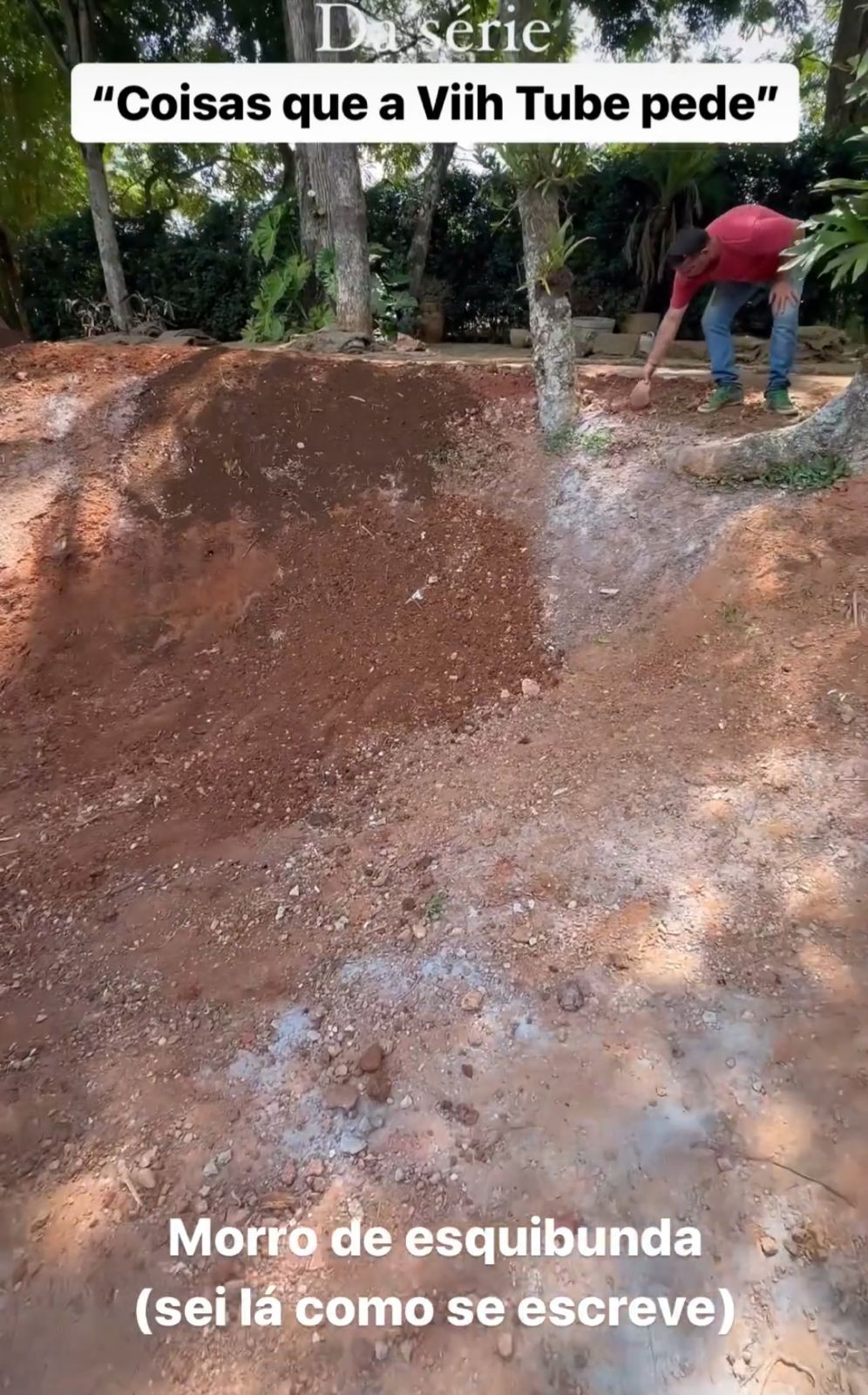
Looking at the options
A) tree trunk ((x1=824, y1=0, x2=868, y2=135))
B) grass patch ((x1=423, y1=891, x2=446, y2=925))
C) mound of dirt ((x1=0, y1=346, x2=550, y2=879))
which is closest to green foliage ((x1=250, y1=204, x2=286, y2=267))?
mound of dirt ((x1=0, y1=346, x2=550, y2=879))

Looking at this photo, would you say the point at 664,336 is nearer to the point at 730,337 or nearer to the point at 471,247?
the point at 730,337

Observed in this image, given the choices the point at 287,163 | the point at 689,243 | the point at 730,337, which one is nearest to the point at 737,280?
the point at 730,337

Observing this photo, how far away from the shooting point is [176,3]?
1173 cm

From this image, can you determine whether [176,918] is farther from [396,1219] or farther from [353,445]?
[353,445]

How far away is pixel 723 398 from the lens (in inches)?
191

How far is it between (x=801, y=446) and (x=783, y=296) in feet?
3.40

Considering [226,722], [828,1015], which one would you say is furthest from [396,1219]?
[226,722]

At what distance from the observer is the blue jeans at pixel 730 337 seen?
455cm

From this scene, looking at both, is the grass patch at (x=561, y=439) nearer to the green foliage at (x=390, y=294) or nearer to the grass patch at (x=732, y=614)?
the grass patch at (x=732, y=614)

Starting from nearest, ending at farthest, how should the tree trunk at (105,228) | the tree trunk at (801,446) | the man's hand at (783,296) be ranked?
the tree trunk at (801,446)
the man's hand at (783,296)
the tree trunk at (105,228)

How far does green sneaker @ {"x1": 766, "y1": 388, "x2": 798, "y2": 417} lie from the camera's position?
4.70 metres

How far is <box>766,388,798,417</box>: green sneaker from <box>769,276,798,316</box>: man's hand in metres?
0.43

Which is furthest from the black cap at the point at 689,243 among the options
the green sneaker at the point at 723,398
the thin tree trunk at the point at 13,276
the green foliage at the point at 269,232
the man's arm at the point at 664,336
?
the thin tree trunk at the point at 13,276

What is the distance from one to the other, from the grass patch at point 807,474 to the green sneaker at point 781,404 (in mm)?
799
